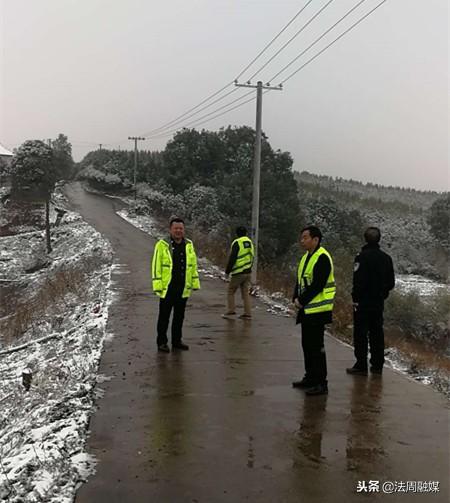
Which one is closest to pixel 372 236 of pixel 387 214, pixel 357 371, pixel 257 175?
pixel 357 371

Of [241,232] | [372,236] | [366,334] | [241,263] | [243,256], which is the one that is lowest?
[366,334]

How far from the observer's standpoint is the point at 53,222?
36.3m

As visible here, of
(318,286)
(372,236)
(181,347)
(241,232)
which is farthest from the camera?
(241,232)

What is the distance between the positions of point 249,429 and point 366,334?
2.43 metres

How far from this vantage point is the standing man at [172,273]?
710 cm

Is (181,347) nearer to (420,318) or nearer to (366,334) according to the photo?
(366,334)

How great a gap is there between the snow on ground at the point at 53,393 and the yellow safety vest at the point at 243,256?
2562 millimetres

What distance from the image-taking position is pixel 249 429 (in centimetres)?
479

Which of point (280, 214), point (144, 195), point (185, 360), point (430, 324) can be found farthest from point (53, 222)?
point (185, 360)

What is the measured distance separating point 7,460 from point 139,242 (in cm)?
2241

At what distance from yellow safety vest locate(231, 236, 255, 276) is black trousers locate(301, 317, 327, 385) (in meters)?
3.96

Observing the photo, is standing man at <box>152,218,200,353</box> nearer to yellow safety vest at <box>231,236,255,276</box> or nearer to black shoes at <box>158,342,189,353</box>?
black shoes at <box>158,342,189,353</box>

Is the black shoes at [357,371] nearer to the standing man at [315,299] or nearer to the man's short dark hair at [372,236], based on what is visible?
the standing man at [315,299]

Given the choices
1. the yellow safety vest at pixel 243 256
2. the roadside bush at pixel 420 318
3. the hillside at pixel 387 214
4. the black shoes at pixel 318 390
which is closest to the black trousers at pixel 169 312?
the black shoes at pixel 318 390
